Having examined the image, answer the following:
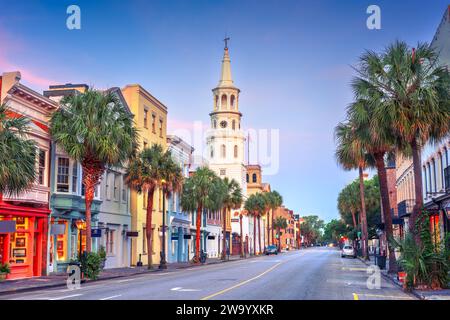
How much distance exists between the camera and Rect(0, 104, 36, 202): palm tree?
73.4 ft

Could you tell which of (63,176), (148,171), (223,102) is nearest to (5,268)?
(63,176)

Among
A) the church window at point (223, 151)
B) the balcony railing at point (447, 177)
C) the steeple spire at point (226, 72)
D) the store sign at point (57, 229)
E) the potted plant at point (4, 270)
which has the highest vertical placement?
the steeple spire at point (226, 72)

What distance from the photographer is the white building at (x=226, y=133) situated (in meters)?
100

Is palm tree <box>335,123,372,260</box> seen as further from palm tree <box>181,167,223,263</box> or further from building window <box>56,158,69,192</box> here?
building window <box>56,158,69,192</box>

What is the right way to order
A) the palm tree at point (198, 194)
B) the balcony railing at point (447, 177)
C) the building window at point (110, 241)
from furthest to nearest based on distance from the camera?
the palm tree at point (198, 194) < the building window at point (110, 241) < the balcony railing at point (447, 177)

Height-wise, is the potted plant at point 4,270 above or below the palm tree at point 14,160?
below

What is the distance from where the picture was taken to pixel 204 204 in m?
56.1

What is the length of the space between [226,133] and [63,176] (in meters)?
67.1

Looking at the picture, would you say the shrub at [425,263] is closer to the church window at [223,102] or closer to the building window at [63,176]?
the building window at [63,176]

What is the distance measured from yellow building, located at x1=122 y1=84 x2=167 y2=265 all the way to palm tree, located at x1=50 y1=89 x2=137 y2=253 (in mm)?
15313

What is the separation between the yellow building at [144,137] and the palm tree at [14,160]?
24376 mm

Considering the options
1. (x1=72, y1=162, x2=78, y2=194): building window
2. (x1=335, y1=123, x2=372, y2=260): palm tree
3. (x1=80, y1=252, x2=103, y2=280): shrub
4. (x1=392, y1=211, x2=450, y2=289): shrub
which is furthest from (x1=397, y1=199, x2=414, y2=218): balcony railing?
(x1=80, y1=252, x2=103, y2=280): shrub

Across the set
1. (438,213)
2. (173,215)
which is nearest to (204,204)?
(173,215)

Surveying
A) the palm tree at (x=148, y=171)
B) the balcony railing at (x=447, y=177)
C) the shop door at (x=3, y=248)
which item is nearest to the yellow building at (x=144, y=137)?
the palm tree at (x=148, y=171)
